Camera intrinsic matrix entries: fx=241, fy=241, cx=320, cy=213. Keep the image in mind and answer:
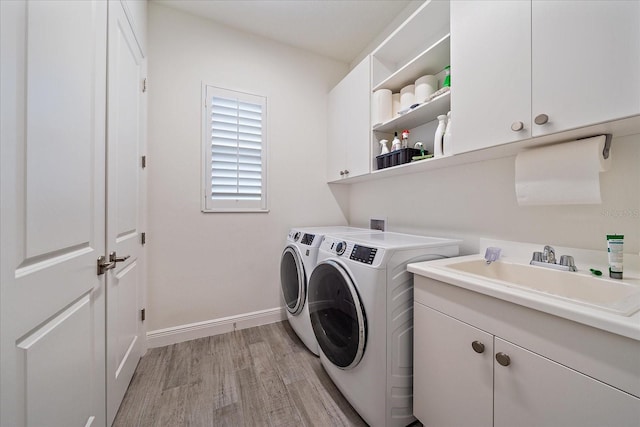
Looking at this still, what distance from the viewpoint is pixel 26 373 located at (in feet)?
2.06

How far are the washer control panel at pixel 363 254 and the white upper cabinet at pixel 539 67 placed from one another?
68 centimetres

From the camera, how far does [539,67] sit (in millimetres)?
913

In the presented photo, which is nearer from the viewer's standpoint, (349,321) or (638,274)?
(638,274)

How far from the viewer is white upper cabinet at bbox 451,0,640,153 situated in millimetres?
746

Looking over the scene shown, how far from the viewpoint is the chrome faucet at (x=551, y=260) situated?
104 centimetres

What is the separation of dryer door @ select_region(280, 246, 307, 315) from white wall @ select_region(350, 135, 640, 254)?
88 cm

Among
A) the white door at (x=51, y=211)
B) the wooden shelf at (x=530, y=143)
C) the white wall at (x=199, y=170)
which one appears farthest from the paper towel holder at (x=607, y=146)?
the white wall at (x=199, y=170)

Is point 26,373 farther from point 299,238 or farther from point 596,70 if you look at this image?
point 596,70

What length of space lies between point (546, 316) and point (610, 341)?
0.41ft

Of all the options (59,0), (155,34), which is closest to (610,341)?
(59,0)

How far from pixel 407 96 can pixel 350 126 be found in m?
0.57

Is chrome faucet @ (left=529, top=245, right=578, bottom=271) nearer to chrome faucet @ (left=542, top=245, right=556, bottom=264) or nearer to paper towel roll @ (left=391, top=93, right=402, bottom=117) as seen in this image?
chrome faucet @ (left=542, top=245, right=556, bottom=264)

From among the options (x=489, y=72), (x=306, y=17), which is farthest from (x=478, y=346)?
(x=306, y=17)

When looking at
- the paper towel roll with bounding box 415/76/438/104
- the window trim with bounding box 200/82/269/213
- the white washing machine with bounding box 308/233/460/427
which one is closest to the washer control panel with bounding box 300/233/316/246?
the white washing machine with bounding box 308/233/460/427
